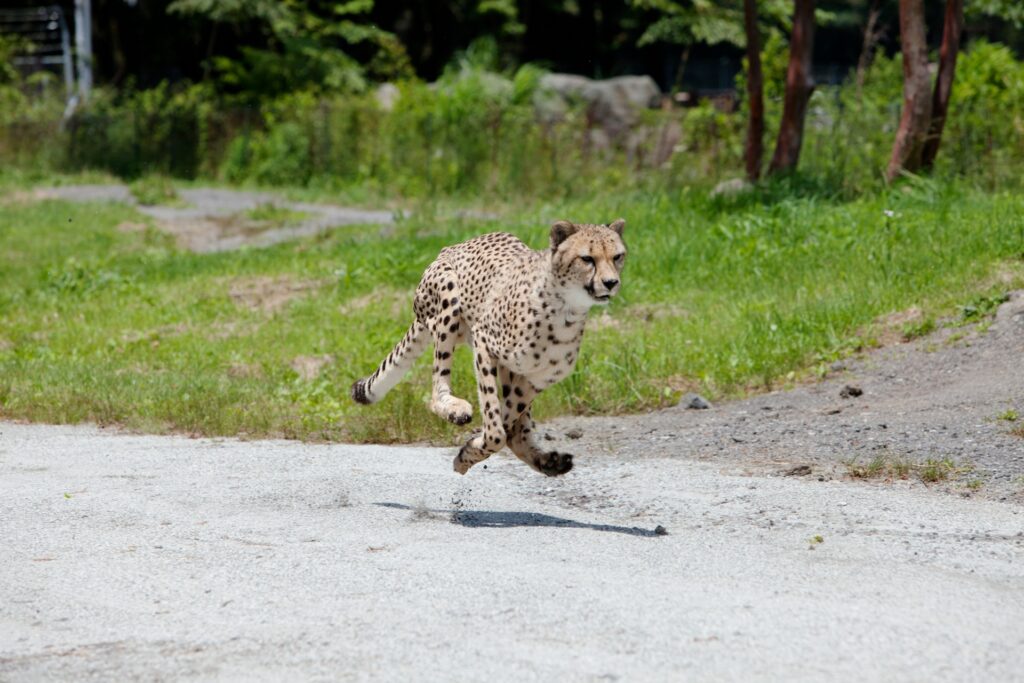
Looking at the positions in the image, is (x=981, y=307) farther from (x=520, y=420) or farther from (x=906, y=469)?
(x=520, y=420)

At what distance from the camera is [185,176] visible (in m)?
23.5

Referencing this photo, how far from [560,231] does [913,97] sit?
985 cm

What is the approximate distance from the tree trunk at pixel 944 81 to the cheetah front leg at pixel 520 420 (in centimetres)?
969

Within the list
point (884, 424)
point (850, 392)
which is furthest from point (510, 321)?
point (850, 392)

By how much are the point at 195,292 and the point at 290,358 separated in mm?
3045

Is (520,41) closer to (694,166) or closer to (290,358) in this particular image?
(694,166)

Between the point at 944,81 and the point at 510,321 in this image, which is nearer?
the point at 510,321

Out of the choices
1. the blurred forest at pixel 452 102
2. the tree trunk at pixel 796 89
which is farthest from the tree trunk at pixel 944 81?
the tree trunk at pixel 796 89

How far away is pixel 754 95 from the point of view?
1652 cm

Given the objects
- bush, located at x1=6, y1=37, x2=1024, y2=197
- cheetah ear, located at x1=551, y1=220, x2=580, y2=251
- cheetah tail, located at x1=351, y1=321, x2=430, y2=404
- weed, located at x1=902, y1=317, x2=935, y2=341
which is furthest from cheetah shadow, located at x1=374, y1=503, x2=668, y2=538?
bush, located at x1=6, y1=37, x2=1024, y2=197

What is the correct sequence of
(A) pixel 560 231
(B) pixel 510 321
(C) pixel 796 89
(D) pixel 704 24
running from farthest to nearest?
(D) pixel 704 24, (C) pixel 796 89, (B) pixel 510 321, (A) pixel 560 231

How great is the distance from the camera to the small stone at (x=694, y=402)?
29.1 feet

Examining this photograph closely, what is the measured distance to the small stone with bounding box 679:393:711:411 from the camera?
886 centimetres

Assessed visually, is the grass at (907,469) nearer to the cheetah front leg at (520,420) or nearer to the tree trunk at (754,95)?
the cheetah front leg at (520,420)
